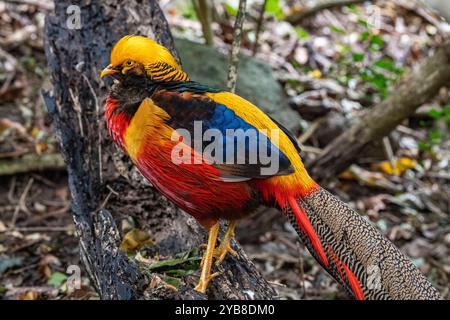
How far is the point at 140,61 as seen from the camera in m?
3.00

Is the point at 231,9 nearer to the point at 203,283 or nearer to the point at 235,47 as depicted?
the point at 235,47

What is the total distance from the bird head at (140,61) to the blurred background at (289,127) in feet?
5.34

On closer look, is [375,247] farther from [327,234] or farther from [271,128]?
[271,128]

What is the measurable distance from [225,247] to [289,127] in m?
3.43

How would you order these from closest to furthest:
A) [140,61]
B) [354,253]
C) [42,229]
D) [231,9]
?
[354,253] → [140,61] → [42,229] → [231,9]

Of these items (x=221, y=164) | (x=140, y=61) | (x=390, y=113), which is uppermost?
(x=140, y=61)

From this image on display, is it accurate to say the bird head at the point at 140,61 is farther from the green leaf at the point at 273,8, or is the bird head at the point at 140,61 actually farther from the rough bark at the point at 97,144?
the green leaf at the point at 273,8

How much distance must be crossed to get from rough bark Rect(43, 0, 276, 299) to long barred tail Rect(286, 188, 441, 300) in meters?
0.45

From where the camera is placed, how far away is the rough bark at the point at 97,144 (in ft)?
11.2

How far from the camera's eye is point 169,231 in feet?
11.4

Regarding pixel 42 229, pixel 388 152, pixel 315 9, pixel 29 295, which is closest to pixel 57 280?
pixel 29 295

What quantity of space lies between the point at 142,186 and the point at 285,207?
1.08 meters

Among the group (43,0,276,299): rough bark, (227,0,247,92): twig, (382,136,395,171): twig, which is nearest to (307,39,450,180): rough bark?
(382,136,395,171): twig
